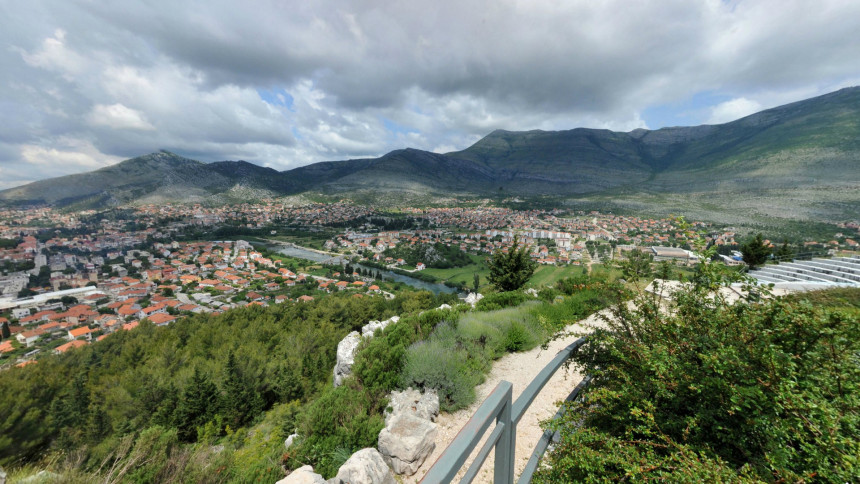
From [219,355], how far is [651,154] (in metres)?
200

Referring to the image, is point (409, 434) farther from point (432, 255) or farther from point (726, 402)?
point (432, 255)

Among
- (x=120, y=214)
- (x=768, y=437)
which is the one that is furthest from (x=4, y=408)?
(x=120, y=214)

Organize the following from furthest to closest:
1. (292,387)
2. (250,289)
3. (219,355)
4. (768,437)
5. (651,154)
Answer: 1. (651,154)
2. (250,289)
3. (219,355)
4. (292,387)
5. (768,437)

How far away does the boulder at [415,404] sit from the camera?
13.6 ft

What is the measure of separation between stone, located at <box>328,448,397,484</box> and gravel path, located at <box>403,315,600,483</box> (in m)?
0.37

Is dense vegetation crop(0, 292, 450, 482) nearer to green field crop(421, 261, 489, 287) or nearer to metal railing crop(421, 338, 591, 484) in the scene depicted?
metal railing crop(421, 338, 591, 484)

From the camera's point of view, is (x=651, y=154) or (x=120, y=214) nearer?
(x=120, y=214)

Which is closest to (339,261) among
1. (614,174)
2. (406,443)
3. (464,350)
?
(464,350)

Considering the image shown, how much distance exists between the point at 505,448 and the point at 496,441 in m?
0.10

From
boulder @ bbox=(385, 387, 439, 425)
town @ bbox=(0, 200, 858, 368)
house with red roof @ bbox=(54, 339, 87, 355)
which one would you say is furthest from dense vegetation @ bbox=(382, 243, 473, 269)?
boulder @ bbox=(385, 387, 439, 425)

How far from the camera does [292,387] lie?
33.8 ft

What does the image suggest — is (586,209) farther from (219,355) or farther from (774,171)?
(219,355)

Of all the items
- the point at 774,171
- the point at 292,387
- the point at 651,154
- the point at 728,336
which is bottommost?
the point at 292,387

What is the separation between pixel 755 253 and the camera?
13648 mm
